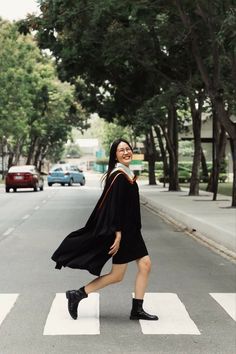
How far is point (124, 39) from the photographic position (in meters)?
23.6

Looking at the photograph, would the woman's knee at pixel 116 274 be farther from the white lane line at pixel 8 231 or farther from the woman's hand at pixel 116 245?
the white lane line at pixel 8 231

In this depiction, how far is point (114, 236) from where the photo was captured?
6.97m

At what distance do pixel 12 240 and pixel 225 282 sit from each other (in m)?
6.54

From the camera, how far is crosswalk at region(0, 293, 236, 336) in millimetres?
6762

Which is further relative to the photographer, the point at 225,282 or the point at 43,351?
the point at 225,282

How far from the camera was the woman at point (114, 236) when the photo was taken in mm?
6934

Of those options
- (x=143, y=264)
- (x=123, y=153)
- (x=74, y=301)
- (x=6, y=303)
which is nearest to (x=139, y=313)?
(x=143, y=264)

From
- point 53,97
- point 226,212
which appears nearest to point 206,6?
point 226,212

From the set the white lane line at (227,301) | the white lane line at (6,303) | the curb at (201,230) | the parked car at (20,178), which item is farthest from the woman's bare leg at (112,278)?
the parked car at (20,178)

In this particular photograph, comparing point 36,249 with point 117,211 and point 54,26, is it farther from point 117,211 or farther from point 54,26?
point 54,26

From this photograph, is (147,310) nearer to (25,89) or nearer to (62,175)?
(62,175)

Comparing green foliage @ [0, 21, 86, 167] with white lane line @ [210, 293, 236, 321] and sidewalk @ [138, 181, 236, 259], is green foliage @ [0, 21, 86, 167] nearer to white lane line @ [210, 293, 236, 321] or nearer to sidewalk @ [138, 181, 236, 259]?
sidewalk @ [138, 181, 236, 259]

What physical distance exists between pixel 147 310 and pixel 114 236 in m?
1.20

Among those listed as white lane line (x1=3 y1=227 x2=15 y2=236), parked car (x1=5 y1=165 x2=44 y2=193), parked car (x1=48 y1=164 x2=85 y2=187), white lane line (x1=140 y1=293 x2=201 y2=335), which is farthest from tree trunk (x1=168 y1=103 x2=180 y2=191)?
white lane line (x1=140 y1=293 x2=201 y2=335)
